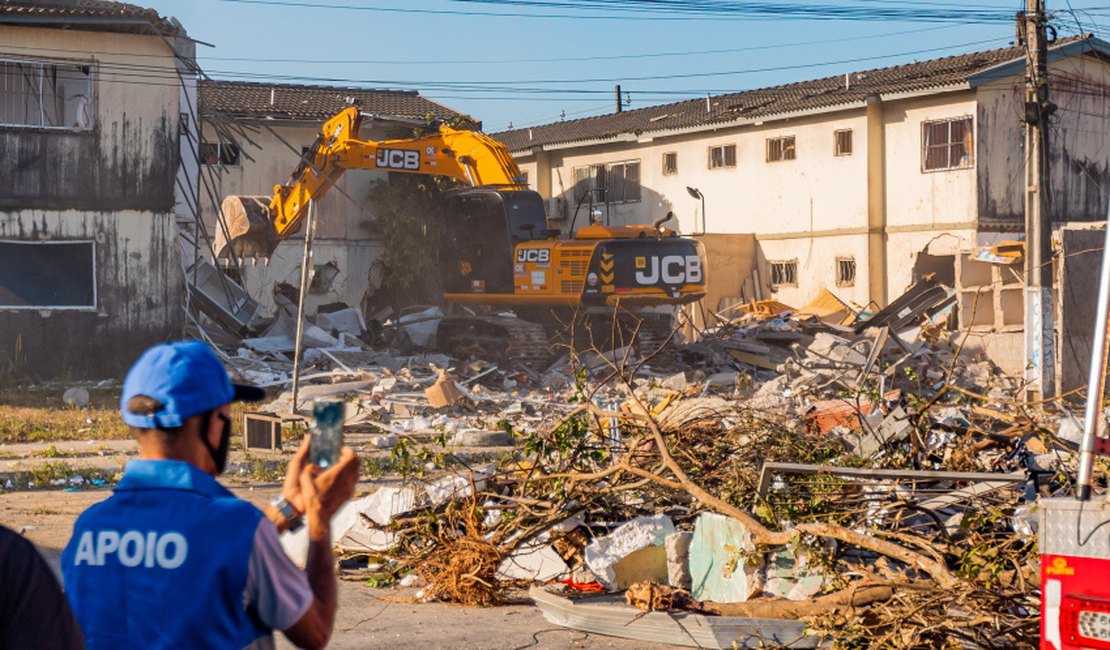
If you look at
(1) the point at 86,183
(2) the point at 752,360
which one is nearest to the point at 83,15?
(1) the point at 86,183

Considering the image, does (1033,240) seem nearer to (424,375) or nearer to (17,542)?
(424,375)

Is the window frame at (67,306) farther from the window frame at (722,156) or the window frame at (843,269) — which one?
the window frame at (722,156)

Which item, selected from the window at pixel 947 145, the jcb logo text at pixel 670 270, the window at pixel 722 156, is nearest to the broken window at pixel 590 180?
the window at pixel 722 156

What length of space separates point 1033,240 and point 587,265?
23.4 ft

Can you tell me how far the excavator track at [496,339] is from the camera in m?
23.8

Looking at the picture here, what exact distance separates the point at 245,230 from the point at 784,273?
52.1 feet

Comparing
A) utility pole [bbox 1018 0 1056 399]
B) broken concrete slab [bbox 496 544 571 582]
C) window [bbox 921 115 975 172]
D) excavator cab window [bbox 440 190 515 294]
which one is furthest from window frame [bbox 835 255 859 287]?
broken concrete slab [bbox 496 544 571 582]

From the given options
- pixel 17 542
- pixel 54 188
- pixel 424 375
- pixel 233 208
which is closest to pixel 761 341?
pixel 424 375

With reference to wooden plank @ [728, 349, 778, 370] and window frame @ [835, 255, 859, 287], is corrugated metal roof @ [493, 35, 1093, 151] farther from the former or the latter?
wooden plank @ [728, 349, 778, 370]

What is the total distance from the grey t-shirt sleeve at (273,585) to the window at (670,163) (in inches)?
1410

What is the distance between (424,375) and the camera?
22.5m

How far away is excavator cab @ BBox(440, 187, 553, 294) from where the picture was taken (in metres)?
24.6

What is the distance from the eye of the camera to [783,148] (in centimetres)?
3547

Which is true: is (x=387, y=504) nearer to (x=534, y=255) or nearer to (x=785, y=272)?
(x=534, y=255)
